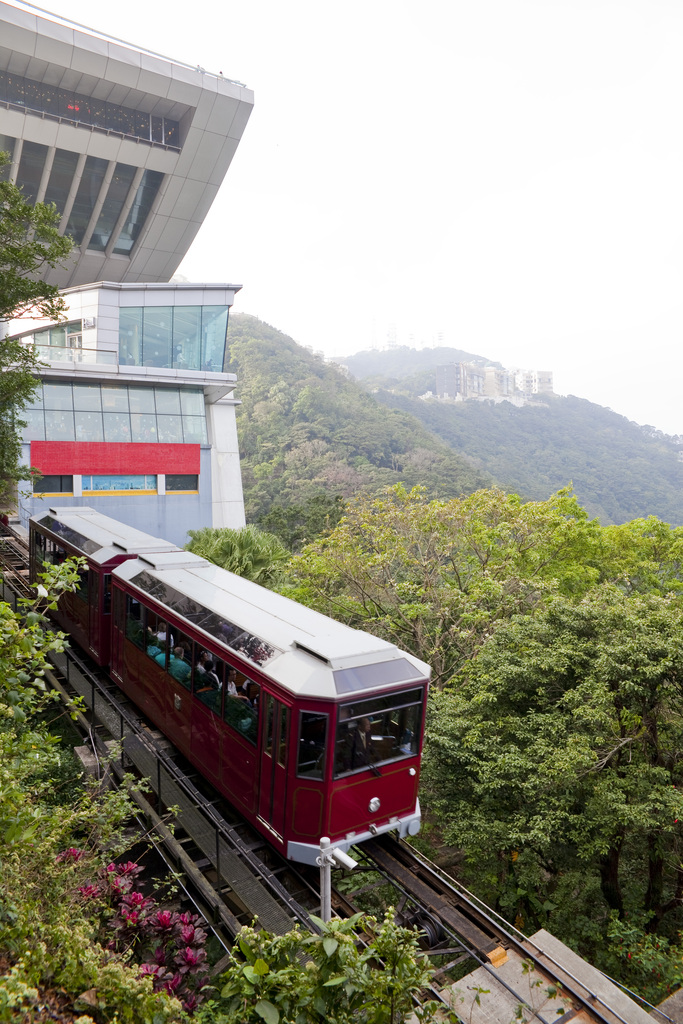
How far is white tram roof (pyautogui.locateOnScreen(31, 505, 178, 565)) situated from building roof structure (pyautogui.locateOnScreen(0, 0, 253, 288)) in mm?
19550

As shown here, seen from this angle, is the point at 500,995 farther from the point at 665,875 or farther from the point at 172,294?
the point at 172,294

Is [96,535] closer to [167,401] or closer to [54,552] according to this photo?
[54,552]

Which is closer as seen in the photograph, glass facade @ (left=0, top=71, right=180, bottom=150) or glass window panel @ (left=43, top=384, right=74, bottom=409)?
glass window panel @ (left=43, top=384, right=74, bottom=409)

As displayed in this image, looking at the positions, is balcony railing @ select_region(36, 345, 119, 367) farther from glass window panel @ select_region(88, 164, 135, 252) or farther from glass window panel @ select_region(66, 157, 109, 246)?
glass window panel @ select_region(88, 164, 135, 252)

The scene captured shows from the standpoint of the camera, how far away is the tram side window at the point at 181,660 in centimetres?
838

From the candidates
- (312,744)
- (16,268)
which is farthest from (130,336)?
(312,744)

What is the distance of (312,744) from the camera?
6.39m

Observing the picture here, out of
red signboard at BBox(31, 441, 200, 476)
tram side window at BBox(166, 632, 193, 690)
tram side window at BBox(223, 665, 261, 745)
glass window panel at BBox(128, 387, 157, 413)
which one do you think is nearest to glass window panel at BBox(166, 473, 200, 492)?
red signboard at BBox(31, 441, 200, 476)

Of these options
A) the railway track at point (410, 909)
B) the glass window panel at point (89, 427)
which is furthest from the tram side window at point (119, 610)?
the glass window panel at point (89, 427)

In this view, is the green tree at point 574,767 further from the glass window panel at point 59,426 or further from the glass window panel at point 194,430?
the glass window panel at point 194,430

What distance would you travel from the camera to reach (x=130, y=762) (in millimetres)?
9125

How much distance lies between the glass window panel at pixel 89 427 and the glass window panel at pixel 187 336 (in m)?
4.41

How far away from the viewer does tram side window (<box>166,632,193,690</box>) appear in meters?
8.38

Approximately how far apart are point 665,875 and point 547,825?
3.59m
